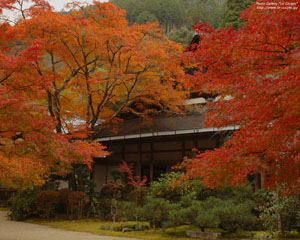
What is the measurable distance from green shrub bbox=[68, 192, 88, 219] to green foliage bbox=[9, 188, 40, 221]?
165cm

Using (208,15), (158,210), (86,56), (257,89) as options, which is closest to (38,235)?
(158,210)

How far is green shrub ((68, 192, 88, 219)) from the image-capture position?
1398cm

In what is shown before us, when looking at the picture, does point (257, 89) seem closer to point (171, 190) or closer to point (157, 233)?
point (157, 233)

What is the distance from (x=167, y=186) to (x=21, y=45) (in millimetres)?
8263

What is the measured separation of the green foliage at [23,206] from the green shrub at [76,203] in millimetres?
A: 1645

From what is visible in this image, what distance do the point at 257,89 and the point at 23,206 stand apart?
12.1 m

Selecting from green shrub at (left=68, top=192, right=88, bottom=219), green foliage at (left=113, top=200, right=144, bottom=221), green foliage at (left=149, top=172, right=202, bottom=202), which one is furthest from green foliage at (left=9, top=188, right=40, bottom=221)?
green foliage at (left=149, top=172, right=202, bottom=202)

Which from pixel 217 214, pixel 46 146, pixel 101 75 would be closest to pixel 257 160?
pixel 217 214

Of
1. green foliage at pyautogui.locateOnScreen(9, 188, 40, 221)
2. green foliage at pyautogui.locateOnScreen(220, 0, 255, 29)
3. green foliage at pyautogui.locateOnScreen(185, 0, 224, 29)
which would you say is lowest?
green foliage at pyautogui.locateOnScreen(9, 188, 40, 221)

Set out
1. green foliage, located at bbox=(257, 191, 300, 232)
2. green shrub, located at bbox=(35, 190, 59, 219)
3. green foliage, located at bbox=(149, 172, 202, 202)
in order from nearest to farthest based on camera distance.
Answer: green foliage, located at bbox=(257, 191, 300, 232) → green foliage, located at bbox=(149, 172, 202, 202) → green shrub, located at bbox=(35, 190, 59, 219)

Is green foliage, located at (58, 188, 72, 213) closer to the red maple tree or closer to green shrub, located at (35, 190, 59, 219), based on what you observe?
green shrub, located at (35, 190, 59, 219)

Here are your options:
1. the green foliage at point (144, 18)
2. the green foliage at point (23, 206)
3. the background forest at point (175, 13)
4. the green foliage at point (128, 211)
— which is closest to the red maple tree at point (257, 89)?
the green foliage at point (128, 211)

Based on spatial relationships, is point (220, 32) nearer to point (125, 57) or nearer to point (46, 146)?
point (46, 146)

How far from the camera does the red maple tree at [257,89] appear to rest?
16.3ft
